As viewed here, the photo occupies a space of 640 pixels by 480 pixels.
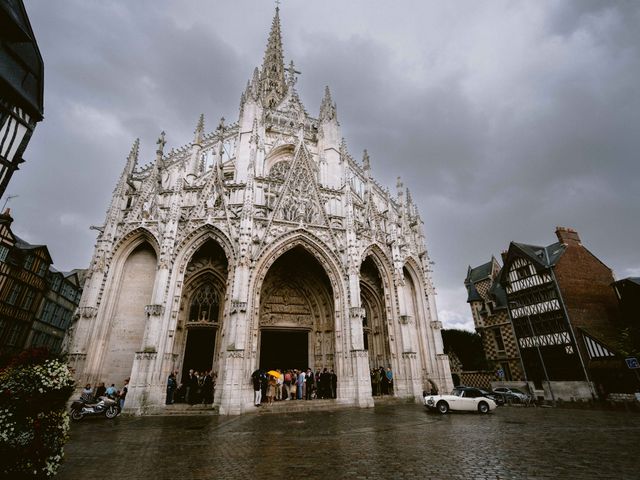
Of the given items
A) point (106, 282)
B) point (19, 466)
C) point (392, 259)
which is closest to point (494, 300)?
point (392, 259)

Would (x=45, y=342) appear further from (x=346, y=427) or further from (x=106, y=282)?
(x=346, y=427)

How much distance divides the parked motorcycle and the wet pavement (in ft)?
2.57

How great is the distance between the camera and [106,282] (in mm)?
16359

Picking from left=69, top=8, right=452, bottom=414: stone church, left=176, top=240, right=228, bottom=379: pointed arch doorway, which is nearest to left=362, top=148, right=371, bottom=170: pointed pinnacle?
left=69, top=8, right=452, bottom=414: stone church

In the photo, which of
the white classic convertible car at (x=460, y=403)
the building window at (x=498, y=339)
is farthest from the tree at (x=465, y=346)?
the white classic convertible car at (x=460, y=403)

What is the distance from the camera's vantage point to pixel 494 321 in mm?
28688

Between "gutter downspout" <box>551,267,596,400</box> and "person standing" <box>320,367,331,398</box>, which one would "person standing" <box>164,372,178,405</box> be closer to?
"person standing" <box>320,367,331,398</box>

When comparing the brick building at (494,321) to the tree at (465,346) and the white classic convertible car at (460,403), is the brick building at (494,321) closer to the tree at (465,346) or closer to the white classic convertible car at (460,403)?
the tree at (465,346)

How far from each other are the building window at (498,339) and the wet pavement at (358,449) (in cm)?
1777

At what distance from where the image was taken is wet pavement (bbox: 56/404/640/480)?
17.1 feet

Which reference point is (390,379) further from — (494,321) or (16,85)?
(16,85)

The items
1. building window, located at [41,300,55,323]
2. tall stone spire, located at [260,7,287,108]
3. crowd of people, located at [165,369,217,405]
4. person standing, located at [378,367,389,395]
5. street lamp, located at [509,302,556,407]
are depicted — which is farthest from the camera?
tall stone spire, located at [260,7,287,108]

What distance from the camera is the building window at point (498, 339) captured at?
27.5m

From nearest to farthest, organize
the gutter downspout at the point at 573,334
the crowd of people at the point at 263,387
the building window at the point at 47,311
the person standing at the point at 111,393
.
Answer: the person standing at the point at 111,393 < the crowd of people at the point at 263,387 < the gutter downspout at the point at 573,334 < the building window at the point at 47,311
